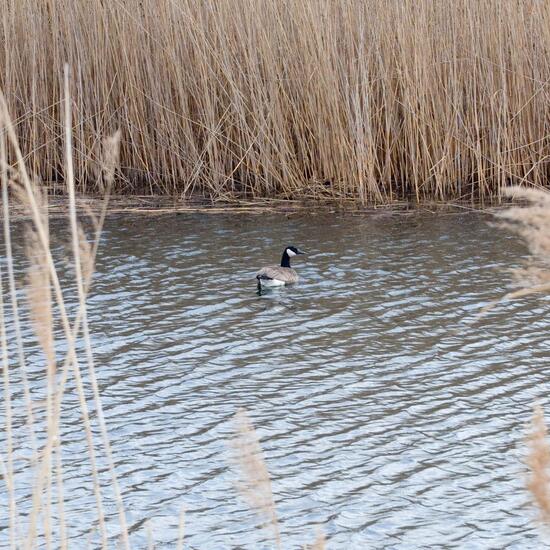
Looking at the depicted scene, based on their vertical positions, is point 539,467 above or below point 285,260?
above

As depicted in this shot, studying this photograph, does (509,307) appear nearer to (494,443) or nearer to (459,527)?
(494,443)

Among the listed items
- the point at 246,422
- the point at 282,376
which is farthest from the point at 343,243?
the point at 246,422

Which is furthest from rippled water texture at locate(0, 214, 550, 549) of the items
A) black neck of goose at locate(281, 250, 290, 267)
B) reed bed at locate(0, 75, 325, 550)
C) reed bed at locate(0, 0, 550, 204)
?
reed bed at locate(0, 0, 550, 204)

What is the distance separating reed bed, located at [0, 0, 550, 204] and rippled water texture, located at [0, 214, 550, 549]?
0.91m

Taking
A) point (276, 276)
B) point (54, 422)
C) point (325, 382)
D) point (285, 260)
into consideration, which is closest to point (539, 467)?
point (54, 422)

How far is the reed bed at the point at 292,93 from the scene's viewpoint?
377 inches

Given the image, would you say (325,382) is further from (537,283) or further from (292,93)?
(292,93)

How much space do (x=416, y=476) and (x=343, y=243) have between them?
172 inches

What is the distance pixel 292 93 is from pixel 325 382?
4768 millimetres

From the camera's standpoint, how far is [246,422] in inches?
68.5

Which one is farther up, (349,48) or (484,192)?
(349,48)

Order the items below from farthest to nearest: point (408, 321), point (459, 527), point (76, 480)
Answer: point (408, 321) < point (76, 480) < point (459, 527)

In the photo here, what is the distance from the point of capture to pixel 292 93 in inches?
394

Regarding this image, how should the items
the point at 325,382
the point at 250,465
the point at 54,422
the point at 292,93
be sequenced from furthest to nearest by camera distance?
the point at 292,93 → the point at 325,382 → the point at 54,422 → the point at 250,465
